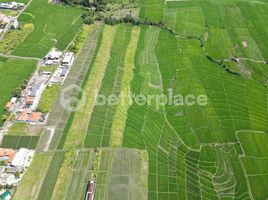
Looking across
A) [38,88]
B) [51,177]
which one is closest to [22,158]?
[51,177]

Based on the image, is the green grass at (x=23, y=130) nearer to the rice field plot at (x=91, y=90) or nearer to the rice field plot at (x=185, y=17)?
the rice field plot at (x=91, y=90)

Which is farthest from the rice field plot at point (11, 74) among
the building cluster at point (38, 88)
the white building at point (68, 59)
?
the white building at point (68, 59)

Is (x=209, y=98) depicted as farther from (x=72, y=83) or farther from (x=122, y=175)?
(x=72, y=83)

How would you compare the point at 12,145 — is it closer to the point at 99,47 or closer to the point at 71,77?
the point at 71,77

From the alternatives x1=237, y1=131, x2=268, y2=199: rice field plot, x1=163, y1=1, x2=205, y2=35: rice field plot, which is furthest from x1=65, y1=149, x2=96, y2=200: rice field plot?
x1=163, y1=1, x2=205, y2=35: rice field plot

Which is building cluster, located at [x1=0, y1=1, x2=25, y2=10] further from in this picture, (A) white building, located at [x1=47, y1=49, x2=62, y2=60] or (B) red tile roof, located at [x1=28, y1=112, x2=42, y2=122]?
(B) red tile roof, located at [x1=28, y1=112, x2=42, y2=122]

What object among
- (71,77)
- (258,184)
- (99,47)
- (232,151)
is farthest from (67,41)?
(258,184)
